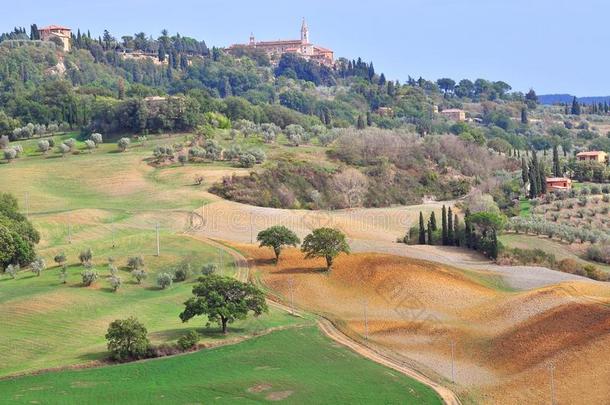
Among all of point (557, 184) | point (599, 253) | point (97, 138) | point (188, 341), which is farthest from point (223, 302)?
point (97, 138)

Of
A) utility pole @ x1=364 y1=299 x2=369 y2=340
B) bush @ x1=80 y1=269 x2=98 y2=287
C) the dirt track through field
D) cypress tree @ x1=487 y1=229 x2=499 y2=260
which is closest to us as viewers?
utility pole @ x1=364 y1=299 x2=369 y2=340

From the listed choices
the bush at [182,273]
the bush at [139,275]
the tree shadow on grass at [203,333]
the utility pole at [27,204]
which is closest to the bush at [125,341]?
the tree shadow on grass at [203,333]

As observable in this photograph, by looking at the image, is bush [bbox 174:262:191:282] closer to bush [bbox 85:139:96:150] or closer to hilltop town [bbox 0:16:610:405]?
hilltop town [bbox 0:16:610:405]

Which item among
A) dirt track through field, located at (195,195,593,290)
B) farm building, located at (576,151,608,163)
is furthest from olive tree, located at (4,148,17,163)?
farm building, located at (576,151,608,163)

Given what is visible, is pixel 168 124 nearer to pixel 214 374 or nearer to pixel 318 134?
pixel 318 134

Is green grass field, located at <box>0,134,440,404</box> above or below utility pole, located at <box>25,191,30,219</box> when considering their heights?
below

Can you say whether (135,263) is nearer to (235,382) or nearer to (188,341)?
(188,341)
